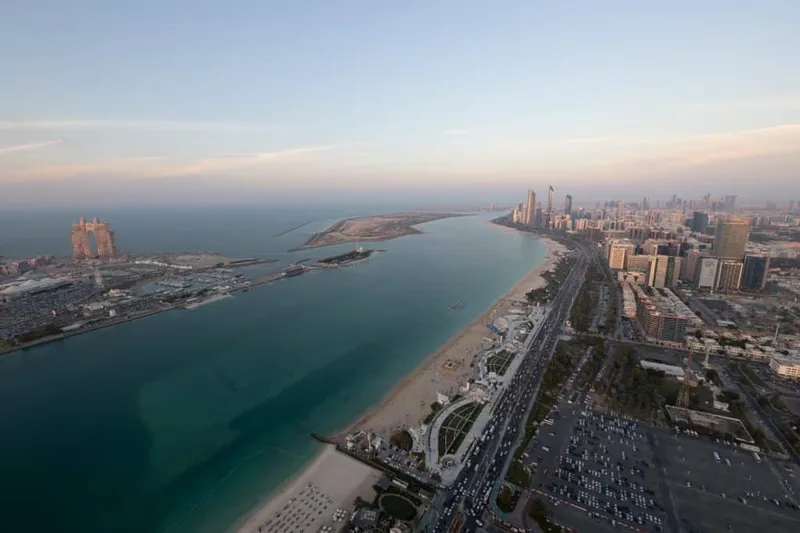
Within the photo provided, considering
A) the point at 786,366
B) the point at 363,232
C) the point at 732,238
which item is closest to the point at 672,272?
the point at 732,238

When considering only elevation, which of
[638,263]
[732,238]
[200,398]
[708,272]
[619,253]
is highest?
[732,238]

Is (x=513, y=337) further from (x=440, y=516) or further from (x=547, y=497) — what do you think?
(x=440, y=516)

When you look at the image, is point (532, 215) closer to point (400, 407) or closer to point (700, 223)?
point (700, 223)

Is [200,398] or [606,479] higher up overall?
[200,398]

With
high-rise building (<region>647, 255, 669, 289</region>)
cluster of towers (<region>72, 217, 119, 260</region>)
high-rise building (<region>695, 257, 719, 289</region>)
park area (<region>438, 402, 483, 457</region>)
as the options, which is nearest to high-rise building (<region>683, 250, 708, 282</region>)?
high-rise building (<region>695, 257, 719, 289</region>)

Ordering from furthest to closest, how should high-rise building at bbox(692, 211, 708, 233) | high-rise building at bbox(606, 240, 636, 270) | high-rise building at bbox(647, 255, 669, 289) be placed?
high-rise building at bbox(692, 211, 708, 233), high-rise building at bbox(606, 240, 636, 270), high-rise building at bbox(647, 255, 669, 289)

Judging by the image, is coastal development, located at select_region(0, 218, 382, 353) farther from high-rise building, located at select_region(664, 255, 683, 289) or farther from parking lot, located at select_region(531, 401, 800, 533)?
high-rise building, located at select_region(664, 255, 683, 289)

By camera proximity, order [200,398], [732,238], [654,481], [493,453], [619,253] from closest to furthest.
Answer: [654,481] < [493,453] < [200,398] < [732,238] < [619,253]
